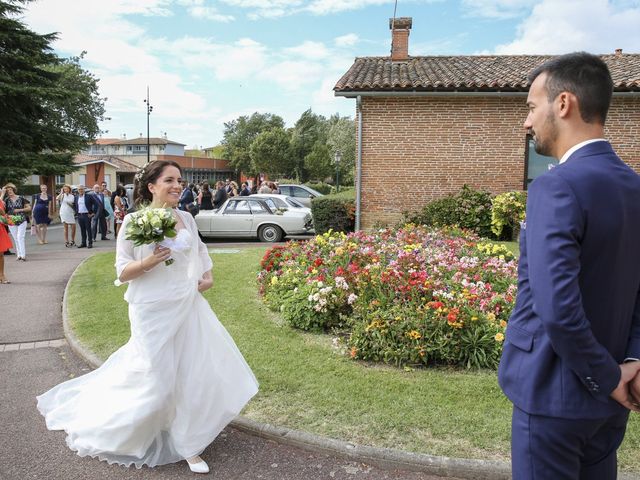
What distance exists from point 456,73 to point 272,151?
180 ft

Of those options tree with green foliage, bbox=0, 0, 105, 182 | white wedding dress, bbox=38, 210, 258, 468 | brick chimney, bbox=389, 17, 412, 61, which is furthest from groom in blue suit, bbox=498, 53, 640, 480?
tree with green foliage, bbox=0, 0, 105, 182

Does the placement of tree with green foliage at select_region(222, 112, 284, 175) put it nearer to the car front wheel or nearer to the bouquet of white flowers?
the car front wheel

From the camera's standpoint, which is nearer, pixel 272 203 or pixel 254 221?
pixel 254 221

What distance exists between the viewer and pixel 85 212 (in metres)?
16.2

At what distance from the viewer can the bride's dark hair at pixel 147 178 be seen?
3.89 meters

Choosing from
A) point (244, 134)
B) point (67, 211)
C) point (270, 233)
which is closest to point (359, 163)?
point (270, 233)

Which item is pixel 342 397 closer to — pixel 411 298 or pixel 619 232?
pixel 411 298

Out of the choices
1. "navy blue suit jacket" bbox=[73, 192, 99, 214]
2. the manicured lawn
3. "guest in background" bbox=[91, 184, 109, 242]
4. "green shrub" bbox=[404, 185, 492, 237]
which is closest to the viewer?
the manicured lawn

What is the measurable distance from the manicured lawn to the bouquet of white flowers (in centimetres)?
177

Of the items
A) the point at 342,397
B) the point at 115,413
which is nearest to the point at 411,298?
the point at 342,397

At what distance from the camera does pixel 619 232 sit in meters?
1.73

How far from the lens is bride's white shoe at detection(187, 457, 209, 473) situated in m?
3.61

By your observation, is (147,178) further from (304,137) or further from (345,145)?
(304,137)

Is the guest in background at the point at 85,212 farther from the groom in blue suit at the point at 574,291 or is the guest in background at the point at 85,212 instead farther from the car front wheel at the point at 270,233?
the groom in blue suit at the point at 574,291
